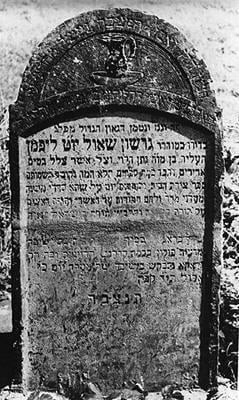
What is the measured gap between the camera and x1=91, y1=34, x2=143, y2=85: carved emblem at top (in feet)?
14.1

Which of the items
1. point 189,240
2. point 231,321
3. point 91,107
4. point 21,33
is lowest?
point 231,321

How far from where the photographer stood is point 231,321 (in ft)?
18.4

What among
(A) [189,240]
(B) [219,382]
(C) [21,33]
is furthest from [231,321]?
(C) [21,33]

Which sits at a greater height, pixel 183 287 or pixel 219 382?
pixel 183 287

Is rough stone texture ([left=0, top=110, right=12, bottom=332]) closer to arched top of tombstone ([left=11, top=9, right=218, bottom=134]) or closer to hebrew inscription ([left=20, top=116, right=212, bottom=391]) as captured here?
hebrew inscription ([left=20, top=116, right=212, bottom=391])

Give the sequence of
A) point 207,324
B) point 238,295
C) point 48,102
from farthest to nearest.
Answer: point 238,295 < point 207,324 < point 48,102

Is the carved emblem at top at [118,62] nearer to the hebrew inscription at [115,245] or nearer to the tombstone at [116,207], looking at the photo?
the tombstone at [116,207]

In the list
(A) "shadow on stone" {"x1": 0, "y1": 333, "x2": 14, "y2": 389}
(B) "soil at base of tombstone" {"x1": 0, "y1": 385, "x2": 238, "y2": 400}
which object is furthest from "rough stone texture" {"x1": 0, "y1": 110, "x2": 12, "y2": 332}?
(B) "soil at base of tombstone" {"x1": 0, "y1": 385, "x2": 238, "y2": 400}

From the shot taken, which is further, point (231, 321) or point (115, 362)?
point (231, 321)

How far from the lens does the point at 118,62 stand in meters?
4.32

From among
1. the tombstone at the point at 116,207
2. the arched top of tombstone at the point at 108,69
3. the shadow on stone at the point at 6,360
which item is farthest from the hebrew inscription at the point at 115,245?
the shadow on stone at the point at 6,360

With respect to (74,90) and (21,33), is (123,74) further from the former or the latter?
(21,33)

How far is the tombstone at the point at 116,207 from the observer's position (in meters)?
4.32

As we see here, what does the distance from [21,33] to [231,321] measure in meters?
3.45
